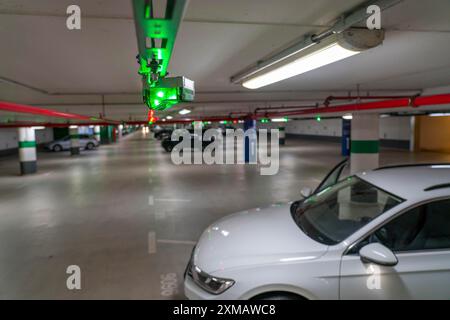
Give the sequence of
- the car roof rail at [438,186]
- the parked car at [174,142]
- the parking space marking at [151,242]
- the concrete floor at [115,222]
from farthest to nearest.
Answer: the parked car at [174,142] < the parking space marking at [151,242] < the concrete floor at [115,222] < the car roof rail at [438,186]

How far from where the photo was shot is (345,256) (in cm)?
233

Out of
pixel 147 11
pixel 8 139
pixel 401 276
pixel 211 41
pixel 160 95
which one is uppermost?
pixel 211 41

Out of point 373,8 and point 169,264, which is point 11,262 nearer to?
point 169,264

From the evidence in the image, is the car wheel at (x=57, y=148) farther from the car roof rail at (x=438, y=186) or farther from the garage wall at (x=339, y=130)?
the car roof rail at (x=438, y=186)

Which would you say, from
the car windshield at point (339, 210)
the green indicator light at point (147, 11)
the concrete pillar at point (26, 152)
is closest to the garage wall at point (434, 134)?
the car windshield at point (339, 210)

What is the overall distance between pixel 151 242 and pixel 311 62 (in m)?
3.50

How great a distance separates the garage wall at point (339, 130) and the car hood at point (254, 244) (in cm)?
2054

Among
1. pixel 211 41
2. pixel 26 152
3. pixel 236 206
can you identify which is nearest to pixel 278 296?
pixel 211 41

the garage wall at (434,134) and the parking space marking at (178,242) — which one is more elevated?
the garage wall at (434,134)

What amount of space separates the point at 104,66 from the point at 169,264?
8.86ft

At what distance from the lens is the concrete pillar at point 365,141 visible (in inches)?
317

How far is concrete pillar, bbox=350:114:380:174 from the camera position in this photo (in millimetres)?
8062

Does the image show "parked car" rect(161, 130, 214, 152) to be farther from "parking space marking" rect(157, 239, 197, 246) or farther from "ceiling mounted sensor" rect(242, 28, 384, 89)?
"ceiling mounted sensor" rect(242, 28, 384, 89)

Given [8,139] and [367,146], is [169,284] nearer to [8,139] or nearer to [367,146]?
[367,146]
